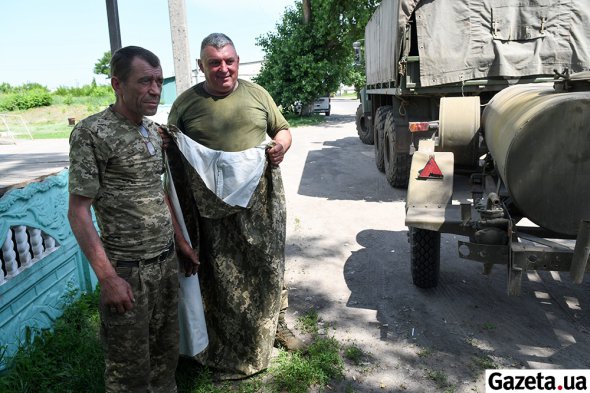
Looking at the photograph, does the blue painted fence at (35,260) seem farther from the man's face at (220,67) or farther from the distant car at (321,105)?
the distant car at (321,105)

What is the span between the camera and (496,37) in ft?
20.0

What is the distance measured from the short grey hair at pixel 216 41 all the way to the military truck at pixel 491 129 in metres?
1.71

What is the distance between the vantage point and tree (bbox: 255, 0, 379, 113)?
20.0 meters

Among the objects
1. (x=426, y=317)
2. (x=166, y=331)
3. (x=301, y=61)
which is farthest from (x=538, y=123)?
(x=301, y=61)

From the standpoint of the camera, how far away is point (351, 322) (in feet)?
11.8

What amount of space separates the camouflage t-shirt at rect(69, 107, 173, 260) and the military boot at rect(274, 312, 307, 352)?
4.40 ft

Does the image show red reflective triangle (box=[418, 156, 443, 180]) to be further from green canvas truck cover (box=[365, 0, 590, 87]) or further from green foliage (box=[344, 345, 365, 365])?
green canvas truck cover (box=[365, 0, 590, 87])

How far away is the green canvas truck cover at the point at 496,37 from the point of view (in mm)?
5973

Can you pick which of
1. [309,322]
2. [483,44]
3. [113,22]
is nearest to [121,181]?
[309,322]

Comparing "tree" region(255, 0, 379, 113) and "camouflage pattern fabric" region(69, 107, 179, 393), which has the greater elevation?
"tree" region(255, 0, 379, 113)

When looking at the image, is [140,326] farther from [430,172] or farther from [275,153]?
[430,172]

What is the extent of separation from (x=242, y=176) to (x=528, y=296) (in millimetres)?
2696

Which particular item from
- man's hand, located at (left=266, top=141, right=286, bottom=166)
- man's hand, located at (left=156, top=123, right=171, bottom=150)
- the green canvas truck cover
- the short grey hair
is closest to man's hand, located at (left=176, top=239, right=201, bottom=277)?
man's hand, located at (left=156, top=123, right=171, bottom=150)

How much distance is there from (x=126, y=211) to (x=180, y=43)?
8.38ft
